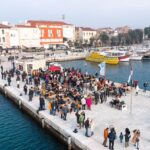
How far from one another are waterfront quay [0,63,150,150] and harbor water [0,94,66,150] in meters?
0.55

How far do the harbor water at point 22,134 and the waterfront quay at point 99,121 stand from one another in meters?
0.55

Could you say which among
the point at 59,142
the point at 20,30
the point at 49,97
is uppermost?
the point at 20,30

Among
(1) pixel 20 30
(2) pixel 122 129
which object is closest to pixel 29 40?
(1) pixel 20 30

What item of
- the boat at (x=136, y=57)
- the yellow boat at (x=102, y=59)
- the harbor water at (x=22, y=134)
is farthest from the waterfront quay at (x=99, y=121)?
the boat at (x=136, y=57)

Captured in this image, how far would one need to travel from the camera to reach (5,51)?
8619cm

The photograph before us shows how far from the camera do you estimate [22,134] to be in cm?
2219

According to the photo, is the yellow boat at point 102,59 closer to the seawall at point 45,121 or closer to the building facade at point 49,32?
the building facade at point 49,32

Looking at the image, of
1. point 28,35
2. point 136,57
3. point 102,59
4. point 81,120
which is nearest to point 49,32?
point 28,35

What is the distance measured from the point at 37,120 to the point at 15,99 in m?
6.89

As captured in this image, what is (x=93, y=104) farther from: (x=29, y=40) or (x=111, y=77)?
(x=29, y=40)

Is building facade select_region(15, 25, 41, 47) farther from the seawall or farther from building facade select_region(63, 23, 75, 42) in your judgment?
the seawall

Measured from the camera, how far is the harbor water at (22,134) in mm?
19891

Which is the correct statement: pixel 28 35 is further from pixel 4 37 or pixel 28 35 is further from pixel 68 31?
pixel 68 31

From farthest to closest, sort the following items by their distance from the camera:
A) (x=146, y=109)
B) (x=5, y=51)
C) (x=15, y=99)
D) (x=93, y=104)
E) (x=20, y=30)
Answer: (x=20, y=30), (x=5, y=51), (x=15, y=99), (x=93, y=104), (x=146, y=109)
